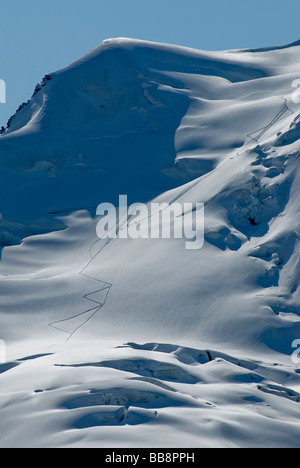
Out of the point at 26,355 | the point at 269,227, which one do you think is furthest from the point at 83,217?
the point at 26,355

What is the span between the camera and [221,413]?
30.0 meters

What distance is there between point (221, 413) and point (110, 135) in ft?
73.0

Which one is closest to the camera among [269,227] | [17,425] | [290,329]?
[17,425]

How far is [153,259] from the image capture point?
135 feet

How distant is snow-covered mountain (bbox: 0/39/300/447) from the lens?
30.2m

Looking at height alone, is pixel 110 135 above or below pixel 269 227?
above

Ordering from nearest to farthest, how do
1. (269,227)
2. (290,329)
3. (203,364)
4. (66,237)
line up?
1. (203,364)
2. (290,329)
3. (269,227)
4. (66,237)

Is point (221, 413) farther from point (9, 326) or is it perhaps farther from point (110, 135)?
point (110, 135)

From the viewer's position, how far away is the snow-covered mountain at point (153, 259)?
30.2 m
